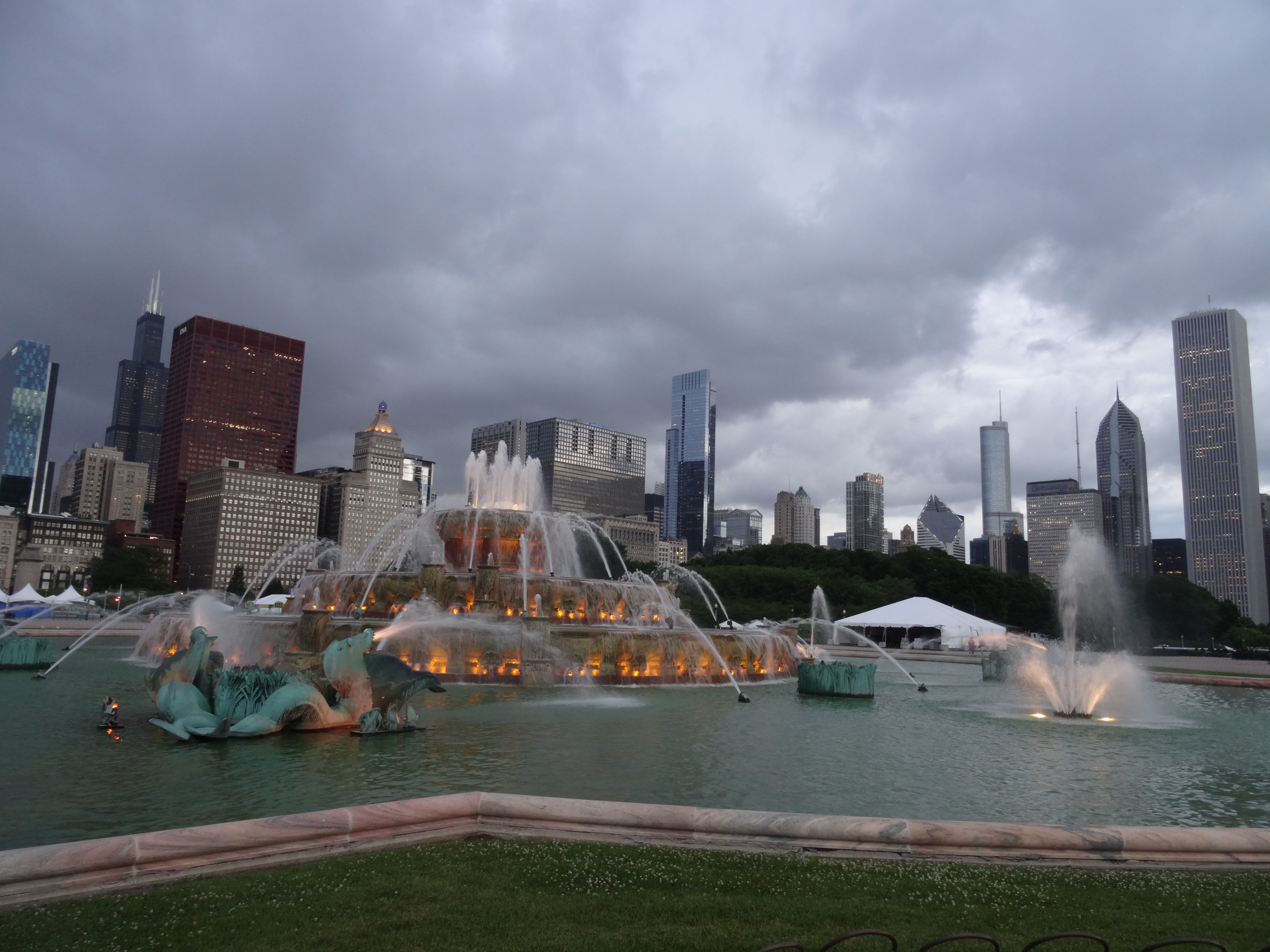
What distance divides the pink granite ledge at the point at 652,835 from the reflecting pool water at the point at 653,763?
6.39 ft

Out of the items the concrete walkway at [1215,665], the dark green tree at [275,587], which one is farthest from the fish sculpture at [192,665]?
the dark green tree at [275,587]

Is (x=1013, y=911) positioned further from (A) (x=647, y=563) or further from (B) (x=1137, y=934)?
(A) (x=647, y=563)

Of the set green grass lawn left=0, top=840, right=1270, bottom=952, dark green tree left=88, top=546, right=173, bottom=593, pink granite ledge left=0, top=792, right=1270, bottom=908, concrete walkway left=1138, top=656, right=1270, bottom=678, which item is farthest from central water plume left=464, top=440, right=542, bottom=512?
dark green tree left=88, top=546, right=173, bottom=593

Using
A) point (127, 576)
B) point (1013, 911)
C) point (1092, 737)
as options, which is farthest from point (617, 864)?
point (127, 576)

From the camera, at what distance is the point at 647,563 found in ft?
415

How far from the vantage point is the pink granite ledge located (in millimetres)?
7535

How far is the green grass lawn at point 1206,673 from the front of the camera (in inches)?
1414

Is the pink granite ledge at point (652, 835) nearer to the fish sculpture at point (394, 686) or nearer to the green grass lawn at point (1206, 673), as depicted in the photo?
the fish sculpture at point (394, 686)

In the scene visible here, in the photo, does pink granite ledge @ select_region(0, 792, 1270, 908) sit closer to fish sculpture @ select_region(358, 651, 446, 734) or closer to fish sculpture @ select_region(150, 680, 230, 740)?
fish sculpture @ select_region(150, 680, 230, 740)

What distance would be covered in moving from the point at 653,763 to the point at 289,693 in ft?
22.5

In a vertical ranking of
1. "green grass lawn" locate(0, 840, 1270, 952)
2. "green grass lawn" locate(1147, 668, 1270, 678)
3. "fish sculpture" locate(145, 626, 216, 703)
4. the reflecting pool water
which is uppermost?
"fish sculpture" locate(145, 626, 216, 703)

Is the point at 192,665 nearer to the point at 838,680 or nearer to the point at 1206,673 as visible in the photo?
the point at 838,680

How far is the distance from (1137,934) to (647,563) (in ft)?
397

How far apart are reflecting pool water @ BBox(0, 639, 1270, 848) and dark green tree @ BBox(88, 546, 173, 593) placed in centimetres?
12262
